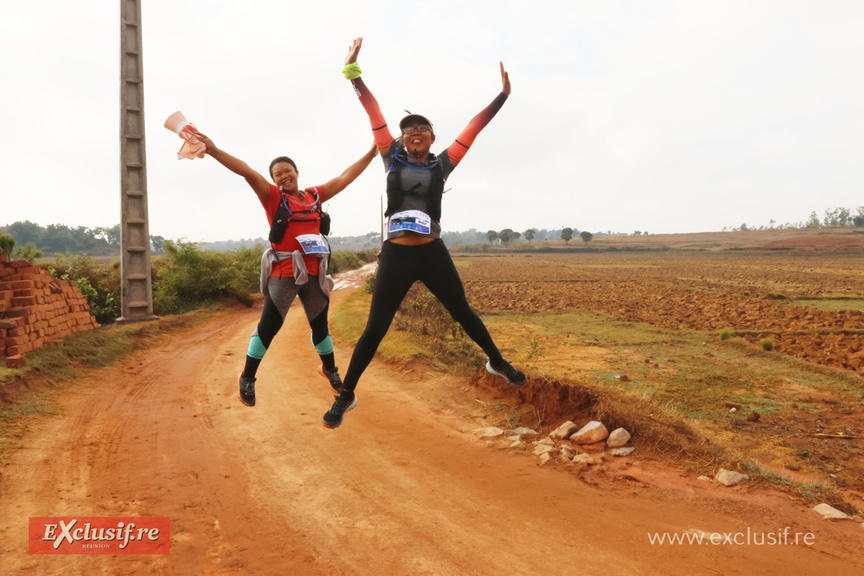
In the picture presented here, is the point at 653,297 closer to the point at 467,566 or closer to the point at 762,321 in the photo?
the point at 762,321

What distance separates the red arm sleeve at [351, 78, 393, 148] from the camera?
4.00 meters

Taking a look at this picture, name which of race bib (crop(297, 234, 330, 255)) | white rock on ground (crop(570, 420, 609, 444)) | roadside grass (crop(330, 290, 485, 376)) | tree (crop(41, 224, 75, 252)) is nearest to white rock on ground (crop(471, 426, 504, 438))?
white rock on ground (crop(570, 420, 609, 444))

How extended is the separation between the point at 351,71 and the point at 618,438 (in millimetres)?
4837

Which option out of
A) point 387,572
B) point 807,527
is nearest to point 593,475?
point 807,527

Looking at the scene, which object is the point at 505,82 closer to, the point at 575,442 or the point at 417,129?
the point at 417,129

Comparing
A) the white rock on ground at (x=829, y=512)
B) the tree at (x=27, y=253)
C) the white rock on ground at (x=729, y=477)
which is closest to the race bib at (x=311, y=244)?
the white rock on ground at (x=729, y=477)

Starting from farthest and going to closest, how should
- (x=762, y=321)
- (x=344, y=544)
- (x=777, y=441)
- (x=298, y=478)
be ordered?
(x=762, y=321), (x=777, y=441), (x=298, y=478), (x=344, y=544)

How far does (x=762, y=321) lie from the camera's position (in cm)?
1917

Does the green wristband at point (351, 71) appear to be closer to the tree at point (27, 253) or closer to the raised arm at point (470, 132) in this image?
the raised arm at point (470, 132)

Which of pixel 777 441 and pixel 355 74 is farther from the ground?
pixel 355 74

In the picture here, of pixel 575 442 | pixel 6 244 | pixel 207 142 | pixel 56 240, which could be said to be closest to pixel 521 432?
pixel 575 442

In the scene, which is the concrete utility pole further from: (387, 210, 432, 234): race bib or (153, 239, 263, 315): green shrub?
(387, 210, 432, 234): race bib

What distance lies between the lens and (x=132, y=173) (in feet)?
45.1

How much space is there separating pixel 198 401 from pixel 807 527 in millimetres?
7597
